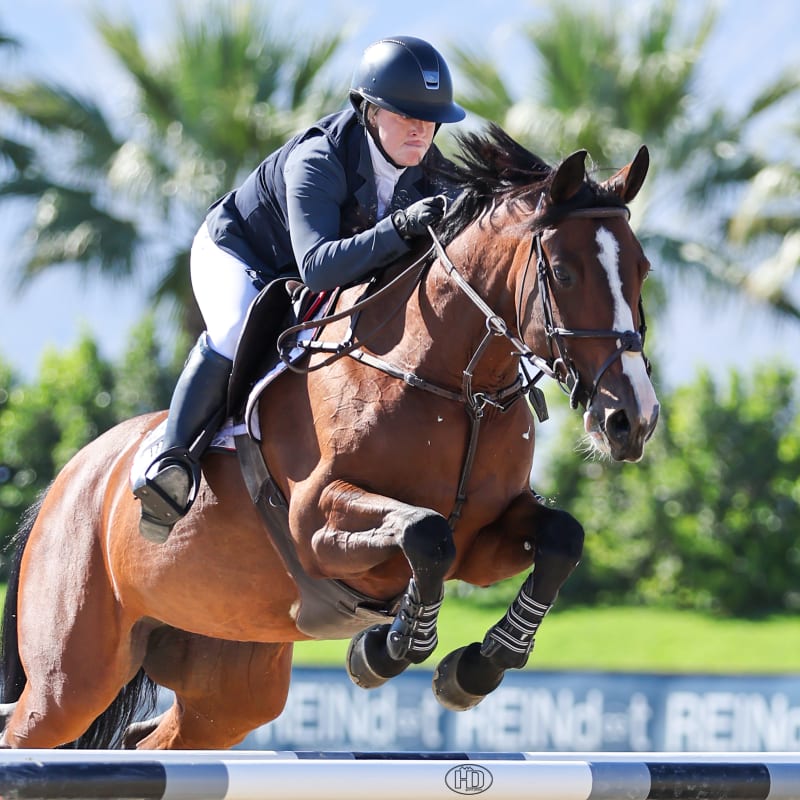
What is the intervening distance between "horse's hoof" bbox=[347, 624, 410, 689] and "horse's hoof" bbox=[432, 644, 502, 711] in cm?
13

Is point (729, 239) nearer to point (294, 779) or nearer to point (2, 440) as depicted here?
point (2, 440)

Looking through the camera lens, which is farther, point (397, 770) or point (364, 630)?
point (364, 630)

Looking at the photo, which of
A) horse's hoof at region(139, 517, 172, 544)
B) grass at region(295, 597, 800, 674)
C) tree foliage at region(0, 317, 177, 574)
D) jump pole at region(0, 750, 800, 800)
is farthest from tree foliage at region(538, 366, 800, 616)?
jump pole at region(0, 750, 800, 800)

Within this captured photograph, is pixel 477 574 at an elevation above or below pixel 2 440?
above

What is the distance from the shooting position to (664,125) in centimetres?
1562

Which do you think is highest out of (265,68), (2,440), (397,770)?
(397,770)

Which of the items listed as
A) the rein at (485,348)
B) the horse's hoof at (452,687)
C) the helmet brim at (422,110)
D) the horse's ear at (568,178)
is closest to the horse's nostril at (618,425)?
the rein at (485,348)

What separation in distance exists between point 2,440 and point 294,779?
1374 centimetres

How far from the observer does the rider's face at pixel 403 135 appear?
4562 millimetres

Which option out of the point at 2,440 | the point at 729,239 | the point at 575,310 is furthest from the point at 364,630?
the point at 2,440

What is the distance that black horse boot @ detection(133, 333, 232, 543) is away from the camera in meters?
4.72

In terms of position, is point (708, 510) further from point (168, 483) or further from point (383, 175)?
point (168, 483)

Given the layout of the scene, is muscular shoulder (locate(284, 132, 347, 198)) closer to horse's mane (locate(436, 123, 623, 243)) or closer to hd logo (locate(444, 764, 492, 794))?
horse's mane (locate(436, 123, 623, 243))

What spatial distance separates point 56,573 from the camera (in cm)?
538
